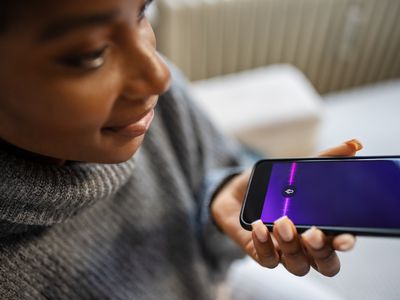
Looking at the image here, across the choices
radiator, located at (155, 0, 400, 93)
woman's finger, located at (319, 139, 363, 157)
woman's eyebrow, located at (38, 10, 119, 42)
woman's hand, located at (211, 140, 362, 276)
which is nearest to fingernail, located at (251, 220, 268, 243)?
woman's hand, located at (211, 140, 362, 276)

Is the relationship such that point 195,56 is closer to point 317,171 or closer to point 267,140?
point 267,140

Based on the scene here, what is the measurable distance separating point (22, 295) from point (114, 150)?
0.67 ft

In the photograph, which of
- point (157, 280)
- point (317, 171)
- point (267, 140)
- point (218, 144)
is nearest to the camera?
point (317, 171)

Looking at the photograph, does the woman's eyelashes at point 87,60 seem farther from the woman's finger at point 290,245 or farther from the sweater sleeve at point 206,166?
the sweater sleeve at point 206,166

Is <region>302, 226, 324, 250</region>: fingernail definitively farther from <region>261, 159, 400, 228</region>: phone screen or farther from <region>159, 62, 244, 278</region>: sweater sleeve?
<region>159, 62, 244, 278</region>: sweater sleeve

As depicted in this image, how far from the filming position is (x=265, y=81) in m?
1.07

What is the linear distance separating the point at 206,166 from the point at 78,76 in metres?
0.38

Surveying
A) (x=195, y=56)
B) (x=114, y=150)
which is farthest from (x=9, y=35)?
(x=195, y=56)

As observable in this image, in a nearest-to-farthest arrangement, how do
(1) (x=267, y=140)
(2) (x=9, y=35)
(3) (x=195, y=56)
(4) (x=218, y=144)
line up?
(2) (x=9, y=35)
(4) (x=218, y=144)
(1) (x=267, y=140)
(3) (x=195, y=56)

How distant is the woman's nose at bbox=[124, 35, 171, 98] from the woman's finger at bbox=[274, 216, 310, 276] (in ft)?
0.50

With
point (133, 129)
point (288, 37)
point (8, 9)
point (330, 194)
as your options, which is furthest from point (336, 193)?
point (288, 37)

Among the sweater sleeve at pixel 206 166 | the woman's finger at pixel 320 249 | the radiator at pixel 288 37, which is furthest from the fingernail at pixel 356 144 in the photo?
the radiator at pixel 288 37

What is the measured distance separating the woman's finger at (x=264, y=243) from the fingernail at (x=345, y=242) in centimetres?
6

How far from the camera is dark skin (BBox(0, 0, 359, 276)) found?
31 centimetres
